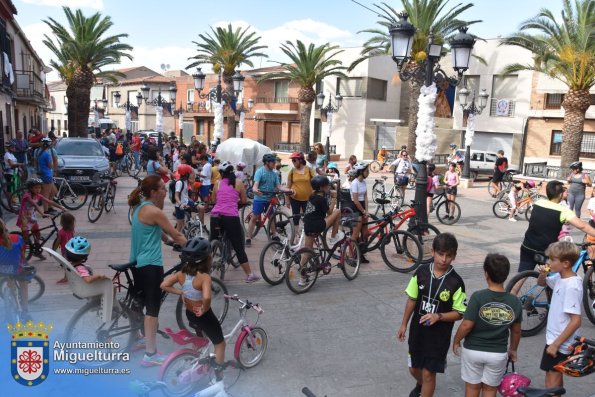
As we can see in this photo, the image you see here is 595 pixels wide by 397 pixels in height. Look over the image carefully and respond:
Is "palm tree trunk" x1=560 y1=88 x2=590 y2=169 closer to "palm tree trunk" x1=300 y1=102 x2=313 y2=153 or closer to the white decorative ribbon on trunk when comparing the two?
the white decorative ribbon on trunk

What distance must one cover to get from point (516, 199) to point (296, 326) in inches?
402

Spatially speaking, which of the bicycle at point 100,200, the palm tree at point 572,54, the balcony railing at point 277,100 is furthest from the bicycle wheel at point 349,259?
the balcony railing at point 277,100

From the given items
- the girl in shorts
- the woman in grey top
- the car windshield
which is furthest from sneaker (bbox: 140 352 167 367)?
the car windshield

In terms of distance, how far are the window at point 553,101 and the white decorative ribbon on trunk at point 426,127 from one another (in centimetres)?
2234

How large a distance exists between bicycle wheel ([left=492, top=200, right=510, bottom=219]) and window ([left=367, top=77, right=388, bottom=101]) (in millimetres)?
23478

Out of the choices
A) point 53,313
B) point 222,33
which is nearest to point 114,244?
point 53,313

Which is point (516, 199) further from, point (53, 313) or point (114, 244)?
point (53, 313)

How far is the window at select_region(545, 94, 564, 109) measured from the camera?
2895cm

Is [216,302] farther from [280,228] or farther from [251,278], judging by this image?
[280,228]

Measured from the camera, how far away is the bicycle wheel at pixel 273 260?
6881 mm

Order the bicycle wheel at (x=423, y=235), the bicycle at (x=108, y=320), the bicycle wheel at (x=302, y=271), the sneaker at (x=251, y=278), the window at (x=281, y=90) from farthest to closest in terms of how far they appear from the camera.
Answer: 1. the window at (x=281, y=90)
2. the bicycle wheel at (x=423, y=235)
3. the sneaker at (x=251, y=278)
4. the bicycle wheel at (x=302, y=271)
5. the bicycle at (x=108, y=320)

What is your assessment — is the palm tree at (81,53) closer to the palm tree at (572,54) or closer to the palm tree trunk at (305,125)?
the palm tree trunk at (305,125)

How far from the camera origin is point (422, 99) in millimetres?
10586

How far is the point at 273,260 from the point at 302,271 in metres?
0.47
